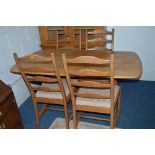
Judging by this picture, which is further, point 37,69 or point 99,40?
point 99,40

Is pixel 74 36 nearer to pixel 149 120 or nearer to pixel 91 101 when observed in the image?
pixel 91 101

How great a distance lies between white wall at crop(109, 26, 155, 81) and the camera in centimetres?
275

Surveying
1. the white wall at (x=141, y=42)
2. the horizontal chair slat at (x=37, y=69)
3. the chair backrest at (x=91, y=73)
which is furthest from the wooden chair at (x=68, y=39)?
the horizontal chair slat at (x=37, y=69)

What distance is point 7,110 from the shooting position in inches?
63.9

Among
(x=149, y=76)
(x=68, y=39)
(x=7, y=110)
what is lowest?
(x=149, y=76)

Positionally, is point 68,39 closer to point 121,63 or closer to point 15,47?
point 15,47

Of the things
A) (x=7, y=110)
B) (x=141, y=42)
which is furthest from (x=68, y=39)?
(x=7, y=110)

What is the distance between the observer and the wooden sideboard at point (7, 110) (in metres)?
1.56

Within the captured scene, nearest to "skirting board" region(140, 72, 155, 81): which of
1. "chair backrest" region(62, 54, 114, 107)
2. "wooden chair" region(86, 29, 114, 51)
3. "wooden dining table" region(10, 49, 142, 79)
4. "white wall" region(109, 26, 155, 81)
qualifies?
"white wall" region(109, 26, 155, 81)

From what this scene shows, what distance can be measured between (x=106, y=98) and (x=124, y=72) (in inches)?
11.6

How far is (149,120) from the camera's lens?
2.13 meters

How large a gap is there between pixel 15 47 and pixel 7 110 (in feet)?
3.71

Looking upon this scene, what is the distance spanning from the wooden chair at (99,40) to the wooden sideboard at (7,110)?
127 centimetres
